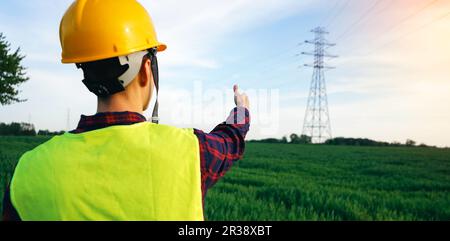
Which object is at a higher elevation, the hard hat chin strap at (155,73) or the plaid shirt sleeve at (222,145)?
the hard hat chin strap at (155,73)

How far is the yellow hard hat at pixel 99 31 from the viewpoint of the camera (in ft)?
6.33

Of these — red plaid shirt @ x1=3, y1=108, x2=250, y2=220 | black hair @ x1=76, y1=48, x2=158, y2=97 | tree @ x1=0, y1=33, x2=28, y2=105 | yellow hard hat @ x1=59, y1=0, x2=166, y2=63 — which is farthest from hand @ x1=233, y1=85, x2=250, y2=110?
tree @ x1=0, y1=33, x2=28, y2=105

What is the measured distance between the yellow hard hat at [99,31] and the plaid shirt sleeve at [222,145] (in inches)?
23.9

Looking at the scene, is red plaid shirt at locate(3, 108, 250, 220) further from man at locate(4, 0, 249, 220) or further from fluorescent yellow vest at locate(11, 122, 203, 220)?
fluorescent yellow vest at locate(11, 122, 203, 220)

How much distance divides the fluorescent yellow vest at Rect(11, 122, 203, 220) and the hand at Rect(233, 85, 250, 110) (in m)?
0.60

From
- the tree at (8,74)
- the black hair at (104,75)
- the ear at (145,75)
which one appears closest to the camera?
the black hair at (104,75)

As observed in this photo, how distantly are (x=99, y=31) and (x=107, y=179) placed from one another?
2.76 ft

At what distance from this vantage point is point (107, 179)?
1.52m

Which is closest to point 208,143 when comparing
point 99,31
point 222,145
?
point 222,145

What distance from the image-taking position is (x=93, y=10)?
6.36ft

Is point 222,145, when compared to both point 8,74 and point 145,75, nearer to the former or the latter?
point 145,75

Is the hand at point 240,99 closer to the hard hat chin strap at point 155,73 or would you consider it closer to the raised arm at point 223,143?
the raised arm at point 223,143

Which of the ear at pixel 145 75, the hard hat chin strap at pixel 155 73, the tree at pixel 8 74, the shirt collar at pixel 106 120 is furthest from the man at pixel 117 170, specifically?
the tree at pixel 8 74

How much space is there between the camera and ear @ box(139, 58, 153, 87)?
75.5 inches
